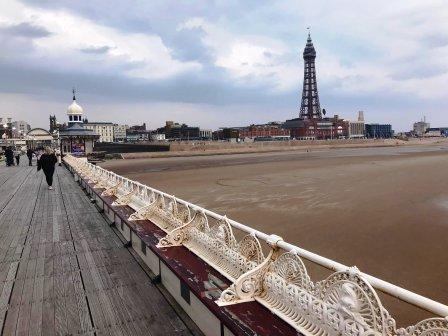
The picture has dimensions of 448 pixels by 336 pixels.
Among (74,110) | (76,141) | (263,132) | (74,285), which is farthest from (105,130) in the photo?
(74,285)

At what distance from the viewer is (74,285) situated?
4.64 meters

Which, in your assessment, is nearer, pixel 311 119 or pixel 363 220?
pixel 363 220

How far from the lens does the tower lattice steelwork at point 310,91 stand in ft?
550

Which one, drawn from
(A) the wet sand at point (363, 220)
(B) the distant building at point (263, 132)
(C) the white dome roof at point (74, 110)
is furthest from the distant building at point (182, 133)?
(A) the wet sand at point (363, 220)

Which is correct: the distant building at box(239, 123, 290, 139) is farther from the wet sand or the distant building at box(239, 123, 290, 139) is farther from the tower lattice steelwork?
the wet sand

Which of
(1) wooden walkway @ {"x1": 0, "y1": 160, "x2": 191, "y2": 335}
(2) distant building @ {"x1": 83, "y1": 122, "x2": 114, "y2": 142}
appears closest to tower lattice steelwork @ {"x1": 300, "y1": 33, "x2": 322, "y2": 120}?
(2) distant building @ {"x1": 83, "y1": 122, "x2": 114, "y2": 142}

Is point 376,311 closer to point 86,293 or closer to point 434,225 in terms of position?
point 86,293

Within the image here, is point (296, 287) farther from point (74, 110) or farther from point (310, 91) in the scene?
point (310, 91)

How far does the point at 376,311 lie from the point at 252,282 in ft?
4.12

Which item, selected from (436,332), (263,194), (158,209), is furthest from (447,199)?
(436,332)

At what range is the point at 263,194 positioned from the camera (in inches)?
699

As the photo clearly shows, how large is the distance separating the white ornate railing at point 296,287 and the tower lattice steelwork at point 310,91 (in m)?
167

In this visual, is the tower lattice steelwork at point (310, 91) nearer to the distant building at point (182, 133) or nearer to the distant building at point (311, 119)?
the distant building at point (311, 119)

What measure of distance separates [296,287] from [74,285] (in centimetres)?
301
